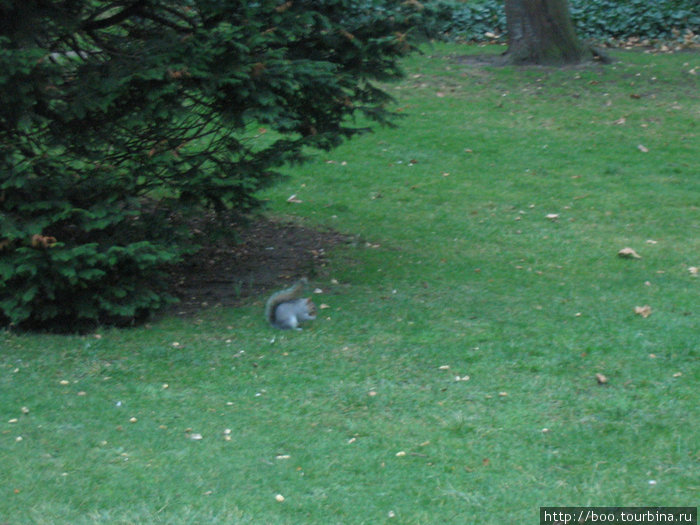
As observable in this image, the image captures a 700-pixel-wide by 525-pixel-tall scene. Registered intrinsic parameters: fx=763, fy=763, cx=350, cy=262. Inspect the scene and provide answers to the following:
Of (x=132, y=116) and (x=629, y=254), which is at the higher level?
(x=132, y=116)

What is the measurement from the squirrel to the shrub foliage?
3.16 ft

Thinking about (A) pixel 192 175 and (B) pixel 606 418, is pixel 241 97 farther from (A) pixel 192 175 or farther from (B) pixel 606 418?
(B) pixel 606 418

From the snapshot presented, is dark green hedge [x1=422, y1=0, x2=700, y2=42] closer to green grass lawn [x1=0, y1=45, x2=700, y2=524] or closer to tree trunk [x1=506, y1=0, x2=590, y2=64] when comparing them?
tree trunk [x1=506, y1=0, x2=590, y2=64]

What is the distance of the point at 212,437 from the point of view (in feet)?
16.4

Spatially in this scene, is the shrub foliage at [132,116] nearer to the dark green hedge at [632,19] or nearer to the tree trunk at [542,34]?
the tree trunk at [542,34]

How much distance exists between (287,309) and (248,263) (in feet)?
6.74

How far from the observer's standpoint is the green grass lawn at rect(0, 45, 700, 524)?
430cm

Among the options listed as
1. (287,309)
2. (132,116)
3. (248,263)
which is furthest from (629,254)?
(132,116)

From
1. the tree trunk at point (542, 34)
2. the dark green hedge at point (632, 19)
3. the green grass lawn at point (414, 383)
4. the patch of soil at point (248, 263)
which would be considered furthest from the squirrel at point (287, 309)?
the dark green hedge at point (632, 19)

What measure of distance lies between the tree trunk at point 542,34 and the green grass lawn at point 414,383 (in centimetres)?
547

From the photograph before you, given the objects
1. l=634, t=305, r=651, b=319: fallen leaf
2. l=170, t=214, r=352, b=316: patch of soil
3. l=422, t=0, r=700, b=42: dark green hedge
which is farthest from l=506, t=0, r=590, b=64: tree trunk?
l=634, t=305, r=651, b=319: fallen leaf

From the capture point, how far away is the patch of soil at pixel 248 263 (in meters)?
7.64

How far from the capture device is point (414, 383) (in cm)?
572

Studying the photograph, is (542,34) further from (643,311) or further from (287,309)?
(287,309)
